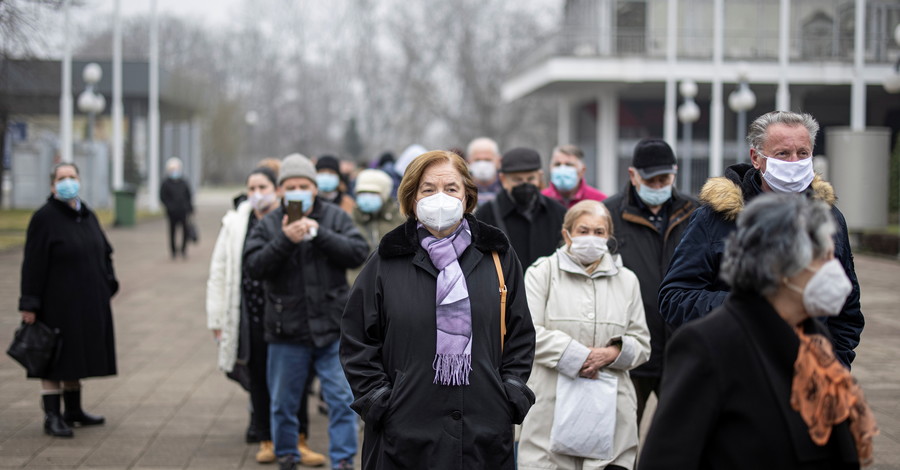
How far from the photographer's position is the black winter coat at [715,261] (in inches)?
160

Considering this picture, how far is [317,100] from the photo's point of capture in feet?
260

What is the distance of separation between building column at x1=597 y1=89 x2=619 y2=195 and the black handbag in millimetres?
35875

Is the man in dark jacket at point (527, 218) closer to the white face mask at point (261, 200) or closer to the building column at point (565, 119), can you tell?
the white face mask at point (261, 200)

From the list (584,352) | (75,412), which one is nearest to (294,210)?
(584,352)

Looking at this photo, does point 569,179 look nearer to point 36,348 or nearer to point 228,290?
point 228,290

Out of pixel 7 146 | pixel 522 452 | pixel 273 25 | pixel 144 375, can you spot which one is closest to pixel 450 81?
pixel 273 25

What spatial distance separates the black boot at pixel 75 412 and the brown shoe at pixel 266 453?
157 centimetres

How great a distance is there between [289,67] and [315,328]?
73.3m

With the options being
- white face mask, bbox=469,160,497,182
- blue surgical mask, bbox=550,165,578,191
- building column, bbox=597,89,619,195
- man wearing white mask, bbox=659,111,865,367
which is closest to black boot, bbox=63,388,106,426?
white face mask, bbox=469,160,497,182

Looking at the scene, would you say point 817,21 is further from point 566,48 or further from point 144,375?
point 144,375

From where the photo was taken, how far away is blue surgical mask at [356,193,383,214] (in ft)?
27.1

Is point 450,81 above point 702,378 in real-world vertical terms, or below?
above

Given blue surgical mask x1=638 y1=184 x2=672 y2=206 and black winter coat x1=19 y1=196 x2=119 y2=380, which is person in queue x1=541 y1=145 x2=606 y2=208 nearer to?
blue surgical mask x1=638 y1=184 x2=672 y2=206

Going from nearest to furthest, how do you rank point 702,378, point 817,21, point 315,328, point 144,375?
point 702,378 < point 315,328 < point 144,375 < point 817,21
